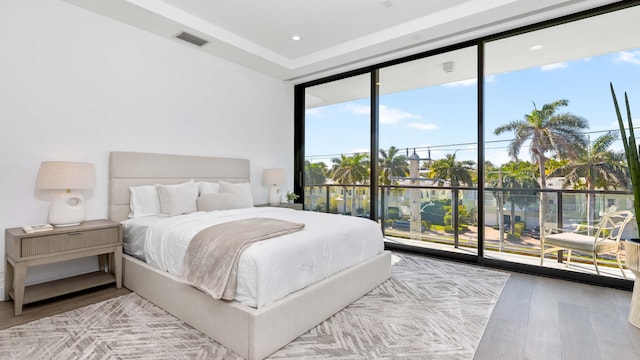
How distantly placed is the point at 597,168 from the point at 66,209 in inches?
205

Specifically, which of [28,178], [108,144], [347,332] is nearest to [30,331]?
[28,178]

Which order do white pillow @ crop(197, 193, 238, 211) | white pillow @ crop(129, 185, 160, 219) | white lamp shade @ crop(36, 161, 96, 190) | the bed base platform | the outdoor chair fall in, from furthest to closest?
white pillow @ crop(197, 193, 238, 211) < white pillow @ crop(129, 185, 160, 219) < the outdoor chair < white lamp shade @ crop(36, 161, 96, 190) < the bed base platform

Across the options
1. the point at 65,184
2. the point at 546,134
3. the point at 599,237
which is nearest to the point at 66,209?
the point at 65,184

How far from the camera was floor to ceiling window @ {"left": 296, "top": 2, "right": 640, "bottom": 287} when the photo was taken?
3.21m

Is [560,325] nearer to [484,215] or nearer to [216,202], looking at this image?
[484,215]

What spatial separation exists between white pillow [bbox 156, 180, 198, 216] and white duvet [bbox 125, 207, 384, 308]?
41 centimetres

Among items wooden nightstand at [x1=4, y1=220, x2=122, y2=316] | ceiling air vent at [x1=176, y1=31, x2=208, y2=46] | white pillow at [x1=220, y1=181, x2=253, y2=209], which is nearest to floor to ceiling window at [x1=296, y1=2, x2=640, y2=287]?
white pillow at [x1=220, y1=181, x2=253, y2=209]

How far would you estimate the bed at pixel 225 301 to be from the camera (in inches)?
73.2

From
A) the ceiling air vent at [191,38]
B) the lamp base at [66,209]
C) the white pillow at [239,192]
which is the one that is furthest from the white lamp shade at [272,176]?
the lamp base at [66,209]

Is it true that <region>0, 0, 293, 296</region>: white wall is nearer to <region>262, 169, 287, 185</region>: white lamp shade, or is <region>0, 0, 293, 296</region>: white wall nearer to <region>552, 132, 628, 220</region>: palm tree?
<region>262, 169, 287, 185</region>: white lamp shade

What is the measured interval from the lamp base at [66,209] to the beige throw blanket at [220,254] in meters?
1.40

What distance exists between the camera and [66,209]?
2785 millimetres

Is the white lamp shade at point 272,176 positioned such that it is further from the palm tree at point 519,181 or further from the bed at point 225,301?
the palm tree at point 519,181

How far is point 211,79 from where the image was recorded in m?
4.30
